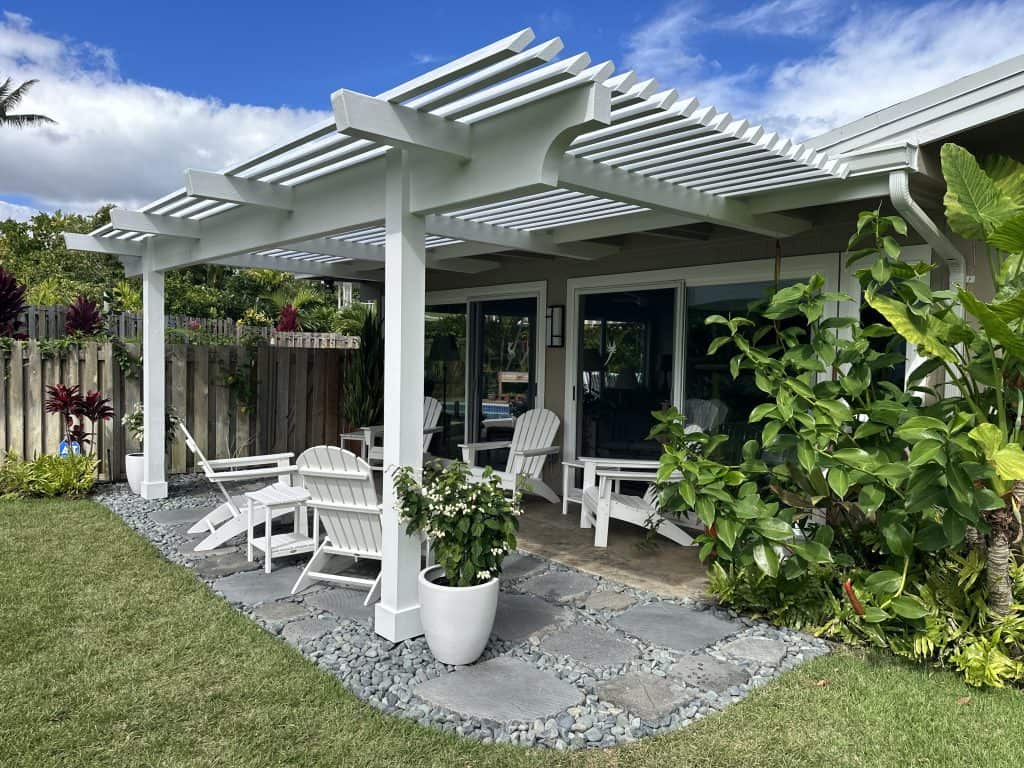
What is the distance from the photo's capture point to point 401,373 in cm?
341

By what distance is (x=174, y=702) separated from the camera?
278 centimetres

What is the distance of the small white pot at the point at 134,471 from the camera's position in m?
6.86

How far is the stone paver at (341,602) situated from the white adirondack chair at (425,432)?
3.16 meters

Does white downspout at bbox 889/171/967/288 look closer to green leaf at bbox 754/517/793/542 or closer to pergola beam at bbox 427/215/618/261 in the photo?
green leaf at bbox 754/517/793/542

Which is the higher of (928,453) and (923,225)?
(923,225)

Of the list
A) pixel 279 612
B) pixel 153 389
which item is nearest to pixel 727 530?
pixel 279 612

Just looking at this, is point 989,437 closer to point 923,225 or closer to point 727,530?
point 727,530

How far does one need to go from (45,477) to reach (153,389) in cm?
122

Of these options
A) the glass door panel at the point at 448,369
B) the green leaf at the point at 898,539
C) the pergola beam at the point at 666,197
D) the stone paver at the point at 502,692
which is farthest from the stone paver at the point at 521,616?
the glass door panel at the point at 448,369

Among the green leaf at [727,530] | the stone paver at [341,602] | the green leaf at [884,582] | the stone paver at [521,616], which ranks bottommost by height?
the stone paver at [341,602]

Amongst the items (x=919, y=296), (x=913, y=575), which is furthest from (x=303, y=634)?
(x=919, y=296)

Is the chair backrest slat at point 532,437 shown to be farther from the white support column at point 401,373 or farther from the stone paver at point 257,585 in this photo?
the white support column at point 401,373

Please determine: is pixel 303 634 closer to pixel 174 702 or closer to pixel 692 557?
pixel 174 702

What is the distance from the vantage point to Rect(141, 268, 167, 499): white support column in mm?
6551
